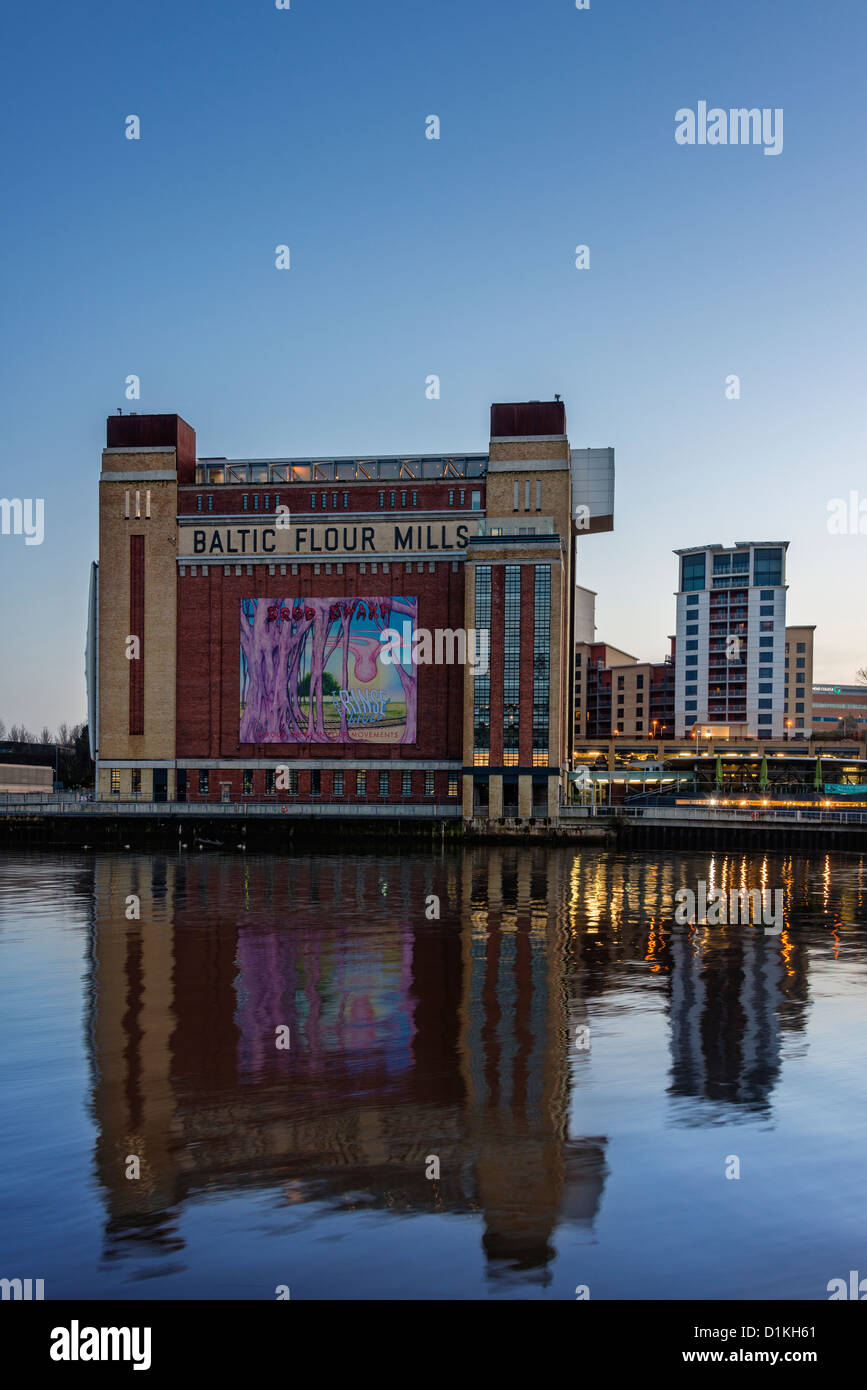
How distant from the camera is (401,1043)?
19500mm

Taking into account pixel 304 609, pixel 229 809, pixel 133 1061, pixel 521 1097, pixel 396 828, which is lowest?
pixel 396 828

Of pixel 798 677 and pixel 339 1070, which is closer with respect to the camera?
pixel 339 1070

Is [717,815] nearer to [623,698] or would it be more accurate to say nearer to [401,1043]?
[401,1043]

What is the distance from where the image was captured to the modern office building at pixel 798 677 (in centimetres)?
18150

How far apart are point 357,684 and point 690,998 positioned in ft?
223

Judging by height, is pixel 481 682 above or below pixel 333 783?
above

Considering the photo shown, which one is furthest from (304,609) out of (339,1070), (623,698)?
(623,698)

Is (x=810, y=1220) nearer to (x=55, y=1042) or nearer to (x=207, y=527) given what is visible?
(x=55, y=1042)

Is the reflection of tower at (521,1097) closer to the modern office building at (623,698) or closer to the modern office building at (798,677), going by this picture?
the modern office building at (623,698)

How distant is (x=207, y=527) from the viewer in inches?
3639

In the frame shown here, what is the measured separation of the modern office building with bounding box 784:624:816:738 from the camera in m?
182

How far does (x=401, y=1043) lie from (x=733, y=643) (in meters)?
157

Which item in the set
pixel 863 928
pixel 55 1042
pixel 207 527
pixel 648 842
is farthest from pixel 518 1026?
pixel 207 527

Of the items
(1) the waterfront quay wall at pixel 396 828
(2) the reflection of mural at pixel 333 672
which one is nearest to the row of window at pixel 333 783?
(2) the reflection of mural at pixel 333 672
